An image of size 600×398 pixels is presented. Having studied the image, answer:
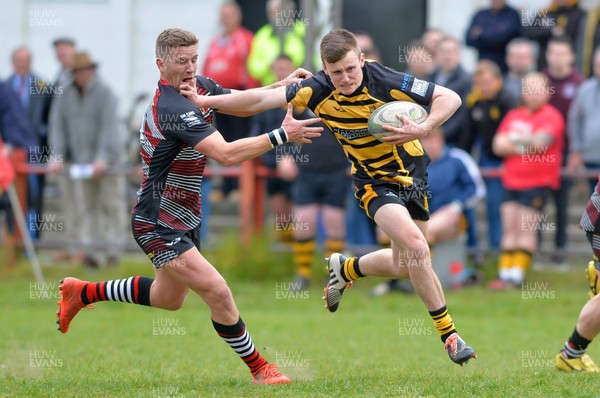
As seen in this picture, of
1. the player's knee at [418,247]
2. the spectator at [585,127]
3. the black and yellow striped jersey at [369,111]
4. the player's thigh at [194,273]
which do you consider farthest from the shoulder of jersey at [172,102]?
the spectator at [585,127]

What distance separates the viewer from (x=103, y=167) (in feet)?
47.9

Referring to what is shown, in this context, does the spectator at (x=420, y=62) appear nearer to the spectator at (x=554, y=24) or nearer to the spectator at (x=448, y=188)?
the spectator at (x=448, y=188)

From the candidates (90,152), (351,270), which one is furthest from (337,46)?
(90,152)

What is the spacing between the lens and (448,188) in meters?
13.4

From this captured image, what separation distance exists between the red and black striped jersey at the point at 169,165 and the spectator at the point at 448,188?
6.01m

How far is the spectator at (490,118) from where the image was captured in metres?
14.0

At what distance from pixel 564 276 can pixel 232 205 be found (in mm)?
5290

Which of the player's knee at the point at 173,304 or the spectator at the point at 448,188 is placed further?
→ the spectator at the point at 448,188

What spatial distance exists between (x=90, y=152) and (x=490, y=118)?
17.8 ft

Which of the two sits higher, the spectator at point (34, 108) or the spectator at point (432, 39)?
the spectator at point (432, 39)

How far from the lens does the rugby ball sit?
7598 millimetres

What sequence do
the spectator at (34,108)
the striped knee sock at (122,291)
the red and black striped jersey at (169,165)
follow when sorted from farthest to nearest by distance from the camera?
1. the spectator at (34,108)
2. the striped knee sock at (122,291)
3. the red and black striped jersey at (169,165)

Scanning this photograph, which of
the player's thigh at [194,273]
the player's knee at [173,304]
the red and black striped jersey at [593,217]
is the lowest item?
the player's knee at [173,304]

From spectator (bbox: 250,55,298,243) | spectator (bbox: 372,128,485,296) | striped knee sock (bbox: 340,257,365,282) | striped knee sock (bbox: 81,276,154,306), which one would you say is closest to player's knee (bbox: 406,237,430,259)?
striped knee sock (bbox: 340,257,365,282)
